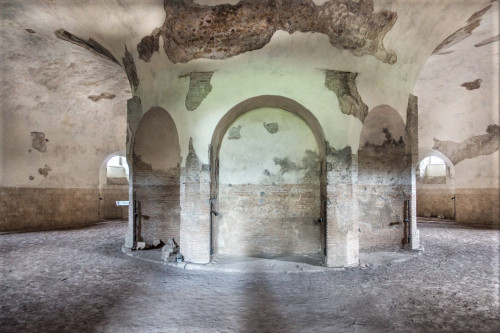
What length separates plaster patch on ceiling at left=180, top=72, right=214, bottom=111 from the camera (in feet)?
24.0

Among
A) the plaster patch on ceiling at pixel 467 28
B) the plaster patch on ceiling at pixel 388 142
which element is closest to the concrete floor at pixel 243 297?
the plaster patch on ceiling at pixel 388 142

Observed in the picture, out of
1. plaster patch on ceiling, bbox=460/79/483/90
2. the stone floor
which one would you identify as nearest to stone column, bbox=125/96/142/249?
the stone floor

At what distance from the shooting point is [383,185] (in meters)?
8.73

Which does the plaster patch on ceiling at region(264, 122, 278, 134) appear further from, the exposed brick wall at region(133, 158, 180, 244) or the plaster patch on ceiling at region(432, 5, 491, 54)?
the plaster patch on ceiling at region(432, 5, 491, 54)

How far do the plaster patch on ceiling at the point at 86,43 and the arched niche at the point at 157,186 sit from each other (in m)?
2.36

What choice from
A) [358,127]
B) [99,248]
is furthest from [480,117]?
[99,248]

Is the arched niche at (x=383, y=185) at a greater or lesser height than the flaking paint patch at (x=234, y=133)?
lesser

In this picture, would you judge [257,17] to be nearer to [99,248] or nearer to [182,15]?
[182,15]

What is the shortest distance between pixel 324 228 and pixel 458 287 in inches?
101

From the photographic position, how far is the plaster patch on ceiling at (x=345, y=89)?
23.5 feet

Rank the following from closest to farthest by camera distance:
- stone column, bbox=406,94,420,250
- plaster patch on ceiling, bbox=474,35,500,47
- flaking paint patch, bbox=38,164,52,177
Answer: stone column, bbox=406,94,420,250 → plaster patch on ceiling, bbox=474,35,500,47 → flaking paint patch, bbox=38,164,52,177

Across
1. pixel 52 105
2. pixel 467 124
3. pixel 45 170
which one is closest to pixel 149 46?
pixel 52 105

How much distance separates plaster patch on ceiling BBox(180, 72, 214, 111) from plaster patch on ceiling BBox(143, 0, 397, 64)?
0.37 m

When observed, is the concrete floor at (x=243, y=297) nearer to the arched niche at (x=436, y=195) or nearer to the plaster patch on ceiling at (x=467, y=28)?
the plaster patch on ceiling at (x=467, y=28)
